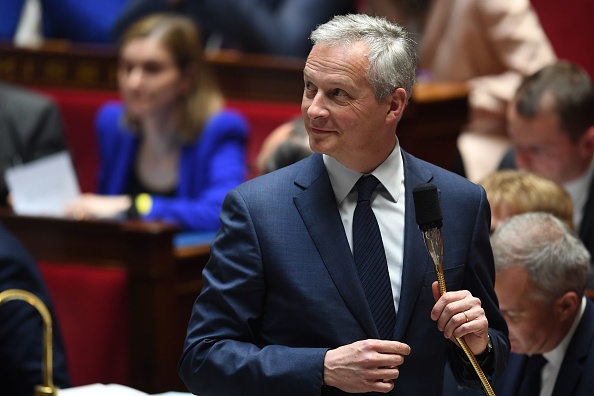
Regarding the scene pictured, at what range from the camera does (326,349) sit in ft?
5.80

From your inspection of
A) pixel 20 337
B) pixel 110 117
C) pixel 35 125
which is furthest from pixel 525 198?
pixel 35 125

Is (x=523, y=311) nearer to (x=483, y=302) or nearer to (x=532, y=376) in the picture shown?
(x=532, y=376)

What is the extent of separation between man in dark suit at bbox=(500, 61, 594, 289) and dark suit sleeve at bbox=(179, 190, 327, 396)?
163cm

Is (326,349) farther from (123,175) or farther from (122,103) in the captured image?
(122,103)

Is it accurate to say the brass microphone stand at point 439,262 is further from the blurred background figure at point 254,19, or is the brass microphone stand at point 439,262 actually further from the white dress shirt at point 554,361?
the blurred background figure at point 254,19

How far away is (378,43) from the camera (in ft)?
5.83

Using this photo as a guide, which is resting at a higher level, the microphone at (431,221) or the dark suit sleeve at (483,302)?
the microphone at (431,221)

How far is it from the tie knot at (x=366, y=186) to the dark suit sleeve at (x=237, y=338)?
0.18 metres

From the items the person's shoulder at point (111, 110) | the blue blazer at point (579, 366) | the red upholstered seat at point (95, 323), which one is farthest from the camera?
the person's shoulder at point (111, 110)

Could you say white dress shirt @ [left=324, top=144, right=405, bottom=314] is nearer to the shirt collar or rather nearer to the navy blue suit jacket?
the shirt collar

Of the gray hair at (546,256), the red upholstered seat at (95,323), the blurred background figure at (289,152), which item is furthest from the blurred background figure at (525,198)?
the red upholstered seat at (95,323)

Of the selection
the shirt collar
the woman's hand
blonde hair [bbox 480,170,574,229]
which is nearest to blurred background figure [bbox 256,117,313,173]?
blonde hair [bbox 480,170,574,229]

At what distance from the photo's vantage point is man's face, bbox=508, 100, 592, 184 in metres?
3.29

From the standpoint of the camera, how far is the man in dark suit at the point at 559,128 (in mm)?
3285
